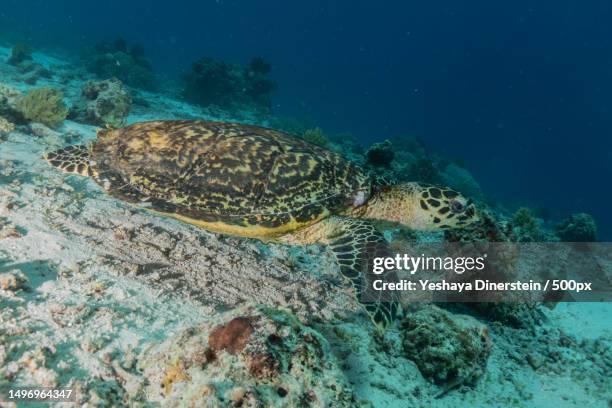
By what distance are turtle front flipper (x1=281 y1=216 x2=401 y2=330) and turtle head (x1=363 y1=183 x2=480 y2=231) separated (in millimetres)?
566

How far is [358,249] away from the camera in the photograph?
14.2 feet

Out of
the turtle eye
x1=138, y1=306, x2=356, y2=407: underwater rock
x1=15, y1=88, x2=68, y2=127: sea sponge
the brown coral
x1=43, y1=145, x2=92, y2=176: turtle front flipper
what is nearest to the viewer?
x1=138, y1=306, x2=356, y2=407: underwater rock

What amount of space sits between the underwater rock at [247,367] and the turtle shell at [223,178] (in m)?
1.85

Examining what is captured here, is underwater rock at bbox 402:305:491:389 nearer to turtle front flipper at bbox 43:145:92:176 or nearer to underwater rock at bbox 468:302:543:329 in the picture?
underwater rock at bbox 468:302:543:329

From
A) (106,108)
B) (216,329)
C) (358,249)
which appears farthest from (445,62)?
(216,329)

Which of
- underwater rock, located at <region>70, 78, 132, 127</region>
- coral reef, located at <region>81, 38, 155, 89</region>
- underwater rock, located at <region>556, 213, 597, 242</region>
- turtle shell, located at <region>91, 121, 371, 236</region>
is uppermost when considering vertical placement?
coral reef, located at <region>81, 38, 155, 89</region>

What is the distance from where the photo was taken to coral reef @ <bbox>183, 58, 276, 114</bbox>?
66.4ft

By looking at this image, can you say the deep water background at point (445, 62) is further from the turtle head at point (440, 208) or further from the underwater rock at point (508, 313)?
the turtle head at point (440, 208)

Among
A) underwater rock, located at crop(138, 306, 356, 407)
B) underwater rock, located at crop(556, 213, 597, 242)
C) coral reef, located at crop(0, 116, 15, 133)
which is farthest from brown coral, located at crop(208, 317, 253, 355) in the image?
underwater rock, located at crop(556, 213, 597, 242)

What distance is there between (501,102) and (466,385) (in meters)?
132

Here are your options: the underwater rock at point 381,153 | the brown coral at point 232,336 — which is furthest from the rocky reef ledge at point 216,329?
the underwater rock at point 381,153

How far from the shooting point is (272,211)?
14.3 feet

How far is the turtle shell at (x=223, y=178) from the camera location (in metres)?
4.33

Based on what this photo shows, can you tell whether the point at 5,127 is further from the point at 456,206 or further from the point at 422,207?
the point at 456,206
